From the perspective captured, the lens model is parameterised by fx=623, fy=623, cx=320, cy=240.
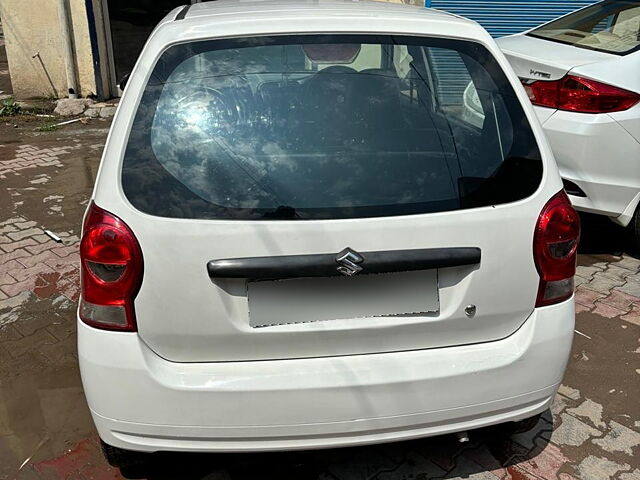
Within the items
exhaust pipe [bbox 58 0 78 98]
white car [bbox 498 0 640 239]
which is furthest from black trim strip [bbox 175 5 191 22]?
exhaust pipe [bbox 58 0 78 98]

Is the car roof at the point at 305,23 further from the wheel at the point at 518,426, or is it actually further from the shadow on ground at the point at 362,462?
the shadow on ground at the point at 362,462

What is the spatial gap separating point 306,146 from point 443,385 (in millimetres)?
889

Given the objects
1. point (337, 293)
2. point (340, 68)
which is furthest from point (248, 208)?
point (340, 68)

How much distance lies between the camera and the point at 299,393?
192 cm

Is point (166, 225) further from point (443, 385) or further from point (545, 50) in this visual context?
point (545, 50)

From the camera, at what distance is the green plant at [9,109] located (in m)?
8.17

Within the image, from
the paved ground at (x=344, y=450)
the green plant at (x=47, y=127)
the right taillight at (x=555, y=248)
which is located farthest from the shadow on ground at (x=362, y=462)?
the green plant at (x=47, y=127)

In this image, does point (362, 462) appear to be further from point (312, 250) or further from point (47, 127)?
point (47, 127)

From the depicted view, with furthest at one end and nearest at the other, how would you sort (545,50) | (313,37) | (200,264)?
(545,50) < (313,37) < (200,264)

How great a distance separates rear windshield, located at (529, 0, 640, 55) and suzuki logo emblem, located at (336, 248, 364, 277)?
326 cm

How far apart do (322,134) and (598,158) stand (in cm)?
266

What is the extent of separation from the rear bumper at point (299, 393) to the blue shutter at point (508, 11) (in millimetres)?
7107

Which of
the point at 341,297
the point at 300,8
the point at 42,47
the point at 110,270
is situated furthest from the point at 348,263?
the point at 42,47

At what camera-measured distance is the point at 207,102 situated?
2066 mm
